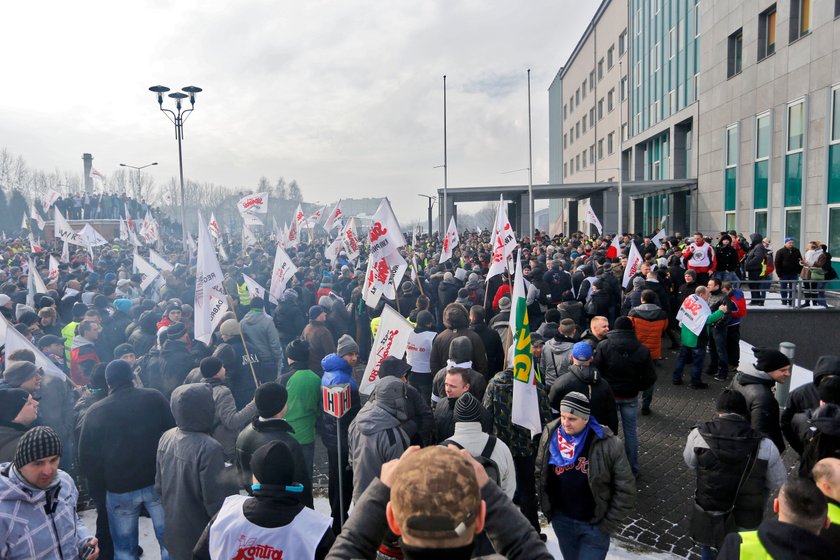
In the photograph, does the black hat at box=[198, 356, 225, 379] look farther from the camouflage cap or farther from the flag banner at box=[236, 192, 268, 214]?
the flag banner at box=[236, 192, 268, 214]

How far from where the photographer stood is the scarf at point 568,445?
4.27m

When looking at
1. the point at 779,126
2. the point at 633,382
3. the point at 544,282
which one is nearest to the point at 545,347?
the point at 633,382

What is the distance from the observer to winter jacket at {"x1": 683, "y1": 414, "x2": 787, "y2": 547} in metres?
4.30

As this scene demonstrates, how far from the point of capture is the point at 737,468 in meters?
4.32

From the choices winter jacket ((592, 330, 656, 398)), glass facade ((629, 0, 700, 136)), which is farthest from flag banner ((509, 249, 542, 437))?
glass facade ((629, 0, 700, 136))

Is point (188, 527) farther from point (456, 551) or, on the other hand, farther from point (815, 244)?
point (815, 244)

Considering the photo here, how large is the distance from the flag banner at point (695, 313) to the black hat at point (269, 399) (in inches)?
319

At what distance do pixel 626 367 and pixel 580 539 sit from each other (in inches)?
114

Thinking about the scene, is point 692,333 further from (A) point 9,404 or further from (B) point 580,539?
(A) point 9,404

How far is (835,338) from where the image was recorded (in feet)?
49.6

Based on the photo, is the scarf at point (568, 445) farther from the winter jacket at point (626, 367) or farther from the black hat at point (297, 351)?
the black hat at point (297, 351)

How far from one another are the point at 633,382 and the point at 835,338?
11606mm

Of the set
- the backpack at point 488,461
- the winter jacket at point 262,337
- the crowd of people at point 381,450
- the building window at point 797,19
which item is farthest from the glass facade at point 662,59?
the backpack at point 488,461

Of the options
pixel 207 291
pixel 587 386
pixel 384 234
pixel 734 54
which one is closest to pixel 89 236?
pixel 384 234
